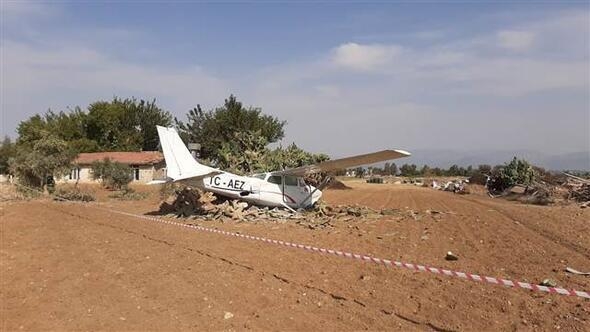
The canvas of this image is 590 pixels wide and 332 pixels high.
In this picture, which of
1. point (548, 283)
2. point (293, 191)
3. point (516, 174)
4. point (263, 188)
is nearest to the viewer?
point (548, 283)

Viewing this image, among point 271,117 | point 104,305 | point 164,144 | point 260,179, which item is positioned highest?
point 271,117

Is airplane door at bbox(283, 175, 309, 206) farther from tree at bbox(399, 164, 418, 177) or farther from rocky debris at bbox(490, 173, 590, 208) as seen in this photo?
tree at bbox(399, 164, 418, 177)

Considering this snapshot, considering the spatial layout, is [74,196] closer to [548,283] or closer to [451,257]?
[451,257]

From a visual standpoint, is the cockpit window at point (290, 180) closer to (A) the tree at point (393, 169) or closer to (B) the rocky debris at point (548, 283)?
(B) the rocky debris at point (548, 283)

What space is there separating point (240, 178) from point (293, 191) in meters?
2.12

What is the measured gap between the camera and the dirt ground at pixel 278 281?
617 cm

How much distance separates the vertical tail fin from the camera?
58.6ft

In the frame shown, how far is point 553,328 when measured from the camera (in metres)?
5.81

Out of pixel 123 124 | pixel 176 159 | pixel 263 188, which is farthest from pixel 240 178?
pixel 123 124

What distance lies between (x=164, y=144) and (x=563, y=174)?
2749 cm

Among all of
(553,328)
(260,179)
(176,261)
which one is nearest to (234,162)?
(260,179)

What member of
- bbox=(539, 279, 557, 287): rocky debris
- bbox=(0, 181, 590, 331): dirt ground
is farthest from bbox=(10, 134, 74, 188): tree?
bbox=(539, 279, 557, 287): rocky debris

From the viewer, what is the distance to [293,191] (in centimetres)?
1905

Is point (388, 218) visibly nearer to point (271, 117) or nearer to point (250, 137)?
point (250, 137)
